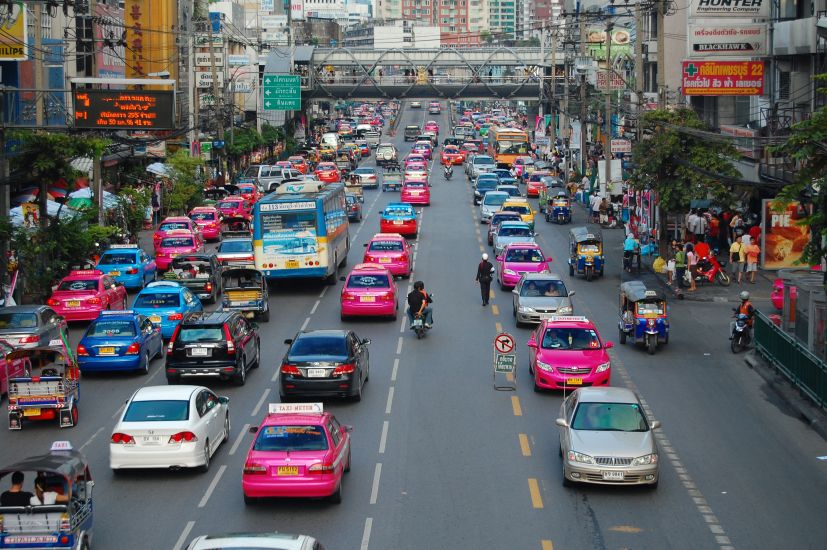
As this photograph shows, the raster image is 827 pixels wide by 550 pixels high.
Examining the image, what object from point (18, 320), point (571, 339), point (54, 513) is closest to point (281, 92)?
point (18, 320)

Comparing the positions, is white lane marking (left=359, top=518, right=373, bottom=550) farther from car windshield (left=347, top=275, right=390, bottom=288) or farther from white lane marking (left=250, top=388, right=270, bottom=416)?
car windshield (left=347, top=275, right=390, bottom=288)

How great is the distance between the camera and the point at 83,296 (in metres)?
36.0

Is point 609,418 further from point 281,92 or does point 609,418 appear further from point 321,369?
point 281,92

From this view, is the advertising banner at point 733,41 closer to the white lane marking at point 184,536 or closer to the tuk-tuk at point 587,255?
the tuk-tuk at point 587,255

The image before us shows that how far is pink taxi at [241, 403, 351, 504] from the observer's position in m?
18.4

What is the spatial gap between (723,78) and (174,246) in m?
22.4

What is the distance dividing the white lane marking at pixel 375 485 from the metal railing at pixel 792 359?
31.9 feet

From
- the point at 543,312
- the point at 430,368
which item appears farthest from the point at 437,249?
the point at 430,368

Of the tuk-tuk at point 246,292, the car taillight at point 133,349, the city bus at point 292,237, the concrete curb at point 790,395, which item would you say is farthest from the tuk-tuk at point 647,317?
the car taillight at point 133,349

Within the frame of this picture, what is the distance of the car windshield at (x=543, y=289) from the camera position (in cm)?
3556

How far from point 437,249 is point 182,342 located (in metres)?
27.2

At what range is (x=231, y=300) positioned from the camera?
1411 inches

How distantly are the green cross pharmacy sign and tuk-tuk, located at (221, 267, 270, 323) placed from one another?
49.0 meters

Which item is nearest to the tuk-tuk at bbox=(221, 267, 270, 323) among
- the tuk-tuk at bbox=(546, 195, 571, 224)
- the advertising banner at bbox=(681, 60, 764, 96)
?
the advertising banner at bbox=(681, 60, 764, 96)
